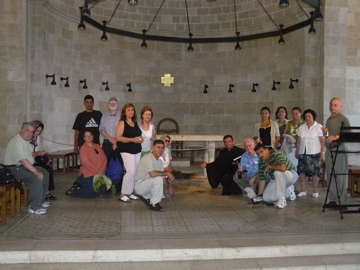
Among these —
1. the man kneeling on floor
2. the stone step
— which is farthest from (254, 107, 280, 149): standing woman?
the stone step

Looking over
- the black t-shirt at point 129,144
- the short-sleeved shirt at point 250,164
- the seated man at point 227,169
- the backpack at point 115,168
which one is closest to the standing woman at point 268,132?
the seated man at point 227,169

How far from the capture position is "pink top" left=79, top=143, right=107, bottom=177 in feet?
20.8

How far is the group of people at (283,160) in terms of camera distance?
5.82 meters

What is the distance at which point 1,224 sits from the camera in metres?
4.81

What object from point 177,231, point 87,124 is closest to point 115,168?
point 87,124

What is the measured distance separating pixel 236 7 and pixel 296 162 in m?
5.96

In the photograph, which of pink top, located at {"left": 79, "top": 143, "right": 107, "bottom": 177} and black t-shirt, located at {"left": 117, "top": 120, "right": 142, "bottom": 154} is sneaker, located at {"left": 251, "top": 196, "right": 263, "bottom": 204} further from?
pink top, located at {"left": 79, "top": 143, "right": 107, "bottom": 177}

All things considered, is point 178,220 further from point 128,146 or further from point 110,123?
point 110,123

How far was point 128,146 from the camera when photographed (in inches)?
245

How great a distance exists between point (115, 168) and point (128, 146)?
65cm

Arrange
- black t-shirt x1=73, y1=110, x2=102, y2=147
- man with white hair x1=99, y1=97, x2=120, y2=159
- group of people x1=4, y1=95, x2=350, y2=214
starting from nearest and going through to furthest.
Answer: group of people x1=4, y1=95, x2=350, y2=214, man with white hair x1=99, y1=97, x2=120, y2=159, black t-shirt x1=73, y1=110, x2=102, y2=147

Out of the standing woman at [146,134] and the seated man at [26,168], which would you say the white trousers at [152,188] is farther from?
the seated man at [26,168]

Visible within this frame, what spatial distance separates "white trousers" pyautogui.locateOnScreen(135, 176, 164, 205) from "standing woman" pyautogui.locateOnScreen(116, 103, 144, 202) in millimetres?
433

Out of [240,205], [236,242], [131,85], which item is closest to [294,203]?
[240,205]
